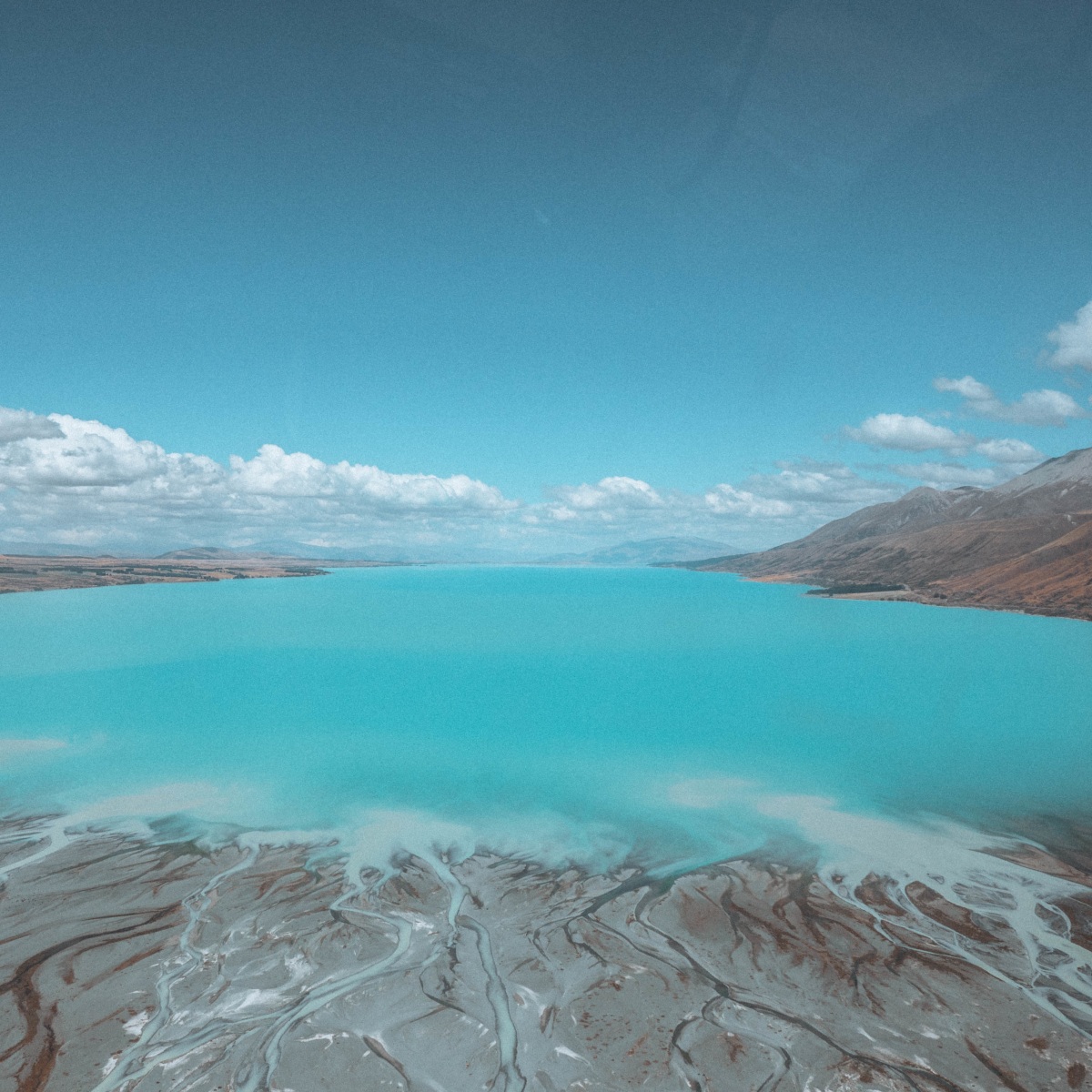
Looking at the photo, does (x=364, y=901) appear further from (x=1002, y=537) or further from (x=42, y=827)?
(x=1002, y=537)

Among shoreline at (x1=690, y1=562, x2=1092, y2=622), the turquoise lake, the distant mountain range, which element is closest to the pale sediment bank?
the turquoise lake

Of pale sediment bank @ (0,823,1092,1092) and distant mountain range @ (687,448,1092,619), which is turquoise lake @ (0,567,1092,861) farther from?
distant mountain range @ (687,448,1092,619)

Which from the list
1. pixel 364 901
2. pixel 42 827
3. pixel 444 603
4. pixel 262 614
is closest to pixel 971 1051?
pixel 364 901

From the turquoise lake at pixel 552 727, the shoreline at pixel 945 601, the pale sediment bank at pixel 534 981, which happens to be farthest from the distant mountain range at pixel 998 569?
the pale sediment bank at pixel 534 981

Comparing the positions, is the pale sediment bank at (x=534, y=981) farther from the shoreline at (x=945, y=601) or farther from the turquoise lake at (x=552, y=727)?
the shoreline at (x=945, y=601)

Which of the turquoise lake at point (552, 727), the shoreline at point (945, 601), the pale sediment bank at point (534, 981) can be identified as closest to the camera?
the pale sediment bank at point (534, 981)

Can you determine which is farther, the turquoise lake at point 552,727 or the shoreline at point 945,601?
the shoreline at point 945,601
